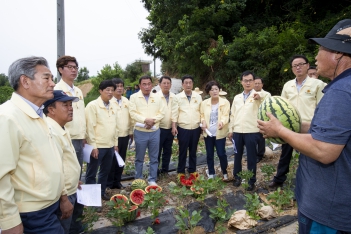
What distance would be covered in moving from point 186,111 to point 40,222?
4.00 m

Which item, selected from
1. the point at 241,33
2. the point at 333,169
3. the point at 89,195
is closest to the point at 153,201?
the point at 89,195

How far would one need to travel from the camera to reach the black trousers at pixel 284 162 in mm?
4695

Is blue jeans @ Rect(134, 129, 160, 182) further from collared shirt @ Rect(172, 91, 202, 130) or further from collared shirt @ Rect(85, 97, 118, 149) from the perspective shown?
collared shirt @ Rect(85, 97, 118, 149)

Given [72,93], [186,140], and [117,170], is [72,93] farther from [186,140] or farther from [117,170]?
[186,140]

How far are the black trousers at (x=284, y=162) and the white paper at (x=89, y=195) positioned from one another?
3.27 m

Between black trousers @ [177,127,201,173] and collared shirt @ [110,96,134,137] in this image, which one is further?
black trousers @ [177,127,201,173]

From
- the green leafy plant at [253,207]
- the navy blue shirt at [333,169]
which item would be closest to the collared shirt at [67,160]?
the navy blue shirt at [333,169]

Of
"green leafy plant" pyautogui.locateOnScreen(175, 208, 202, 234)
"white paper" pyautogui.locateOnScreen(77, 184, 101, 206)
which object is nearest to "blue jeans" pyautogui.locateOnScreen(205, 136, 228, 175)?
"green leafy plant" pyautogui.locateOnScreen(175, 208, 202, 234)

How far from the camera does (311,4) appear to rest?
12594 mm

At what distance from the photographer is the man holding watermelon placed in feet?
5.24

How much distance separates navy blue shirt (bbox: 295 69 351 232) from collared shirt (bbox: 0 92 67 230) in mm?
1858

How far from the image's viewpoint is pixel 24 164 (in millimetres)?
1924

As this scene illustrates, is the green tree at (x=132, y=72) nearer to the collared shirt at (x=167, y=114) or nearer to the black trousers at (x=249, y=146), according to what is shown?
the collared shirt at (x=167, y=114)

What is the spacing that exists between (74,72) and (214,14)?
34.4 ft
